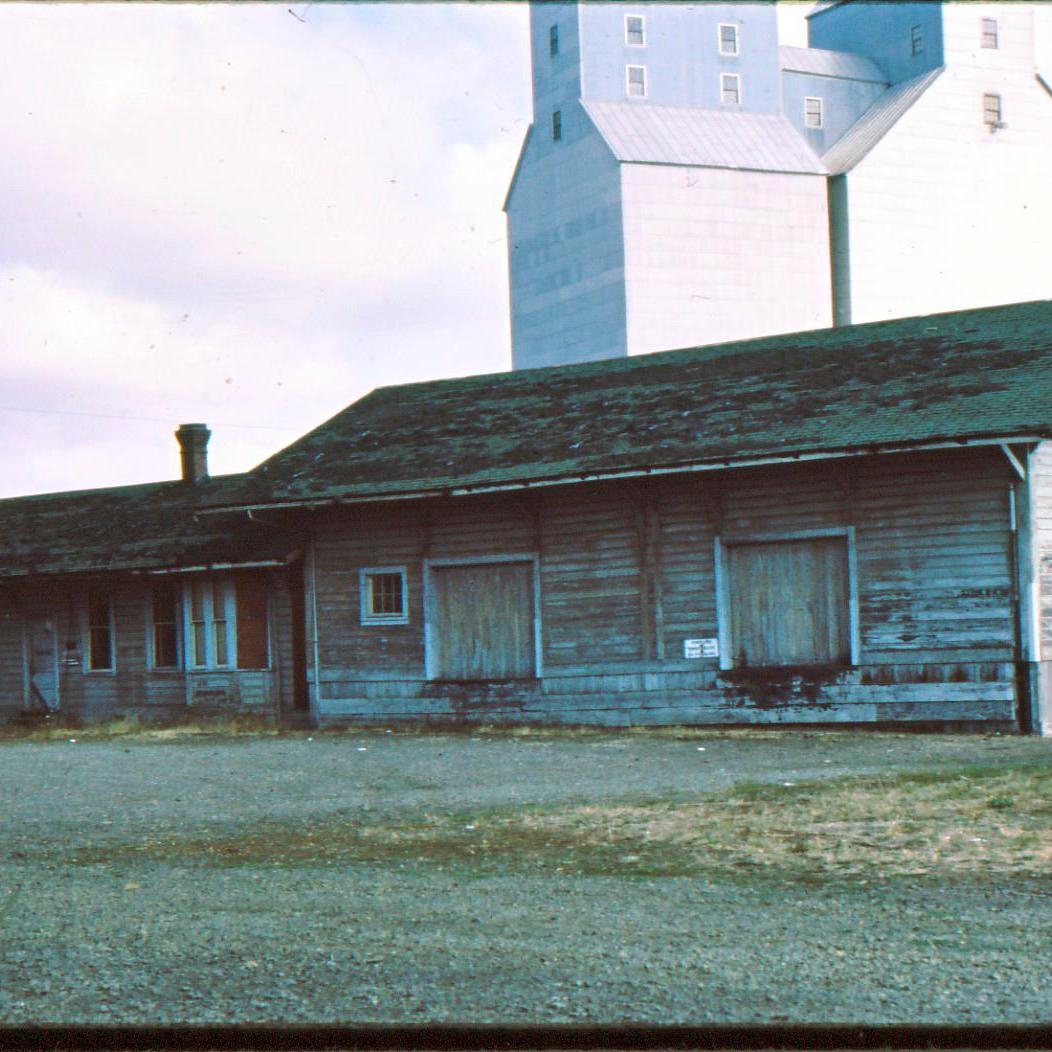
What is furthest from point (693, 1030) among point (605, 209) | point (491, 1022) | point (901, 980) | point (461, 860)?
point (605, 209)

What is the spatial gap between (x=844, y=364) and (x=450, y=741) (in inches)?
325

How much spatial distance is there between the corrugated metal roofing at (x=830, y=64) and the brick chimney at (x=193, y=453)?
34.6 m

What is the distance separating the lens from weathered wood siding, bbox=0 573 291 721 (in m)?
27.7

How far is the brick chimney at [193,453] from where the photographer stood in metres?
35.3

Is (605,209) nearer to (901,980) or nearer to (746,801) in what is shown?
(746,801)

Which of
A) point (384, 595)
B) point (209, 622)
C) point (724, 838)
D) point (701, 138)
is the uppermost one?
point (701, 138)

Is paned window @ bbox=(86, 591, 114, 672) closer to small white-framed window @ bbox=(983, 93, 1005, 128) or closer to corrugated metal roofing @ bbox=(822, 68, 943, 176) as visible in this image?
corrugated metal roofing @ bbox=(822, 68, 943, 176)

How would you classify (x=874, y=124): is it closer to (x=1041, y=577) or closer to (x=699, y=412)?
(x=699, y=412)

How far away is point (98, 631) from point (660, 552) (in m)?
13.3

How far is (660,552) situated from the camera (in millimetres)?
22062

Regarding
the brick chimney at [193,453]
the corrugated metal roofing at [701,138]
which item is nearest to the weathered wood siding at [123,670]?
the brick chimney at [193,453]

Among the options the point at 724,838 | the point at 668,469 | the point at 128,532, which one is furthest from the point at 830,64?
the point at 724,838

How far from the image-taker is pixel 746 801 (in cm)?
1222

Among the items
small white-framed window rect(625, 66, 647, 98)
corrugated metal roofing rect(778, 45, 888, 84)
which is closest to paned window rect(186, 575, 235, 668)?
small white-framed window rect(625, 66, 647, 98)
